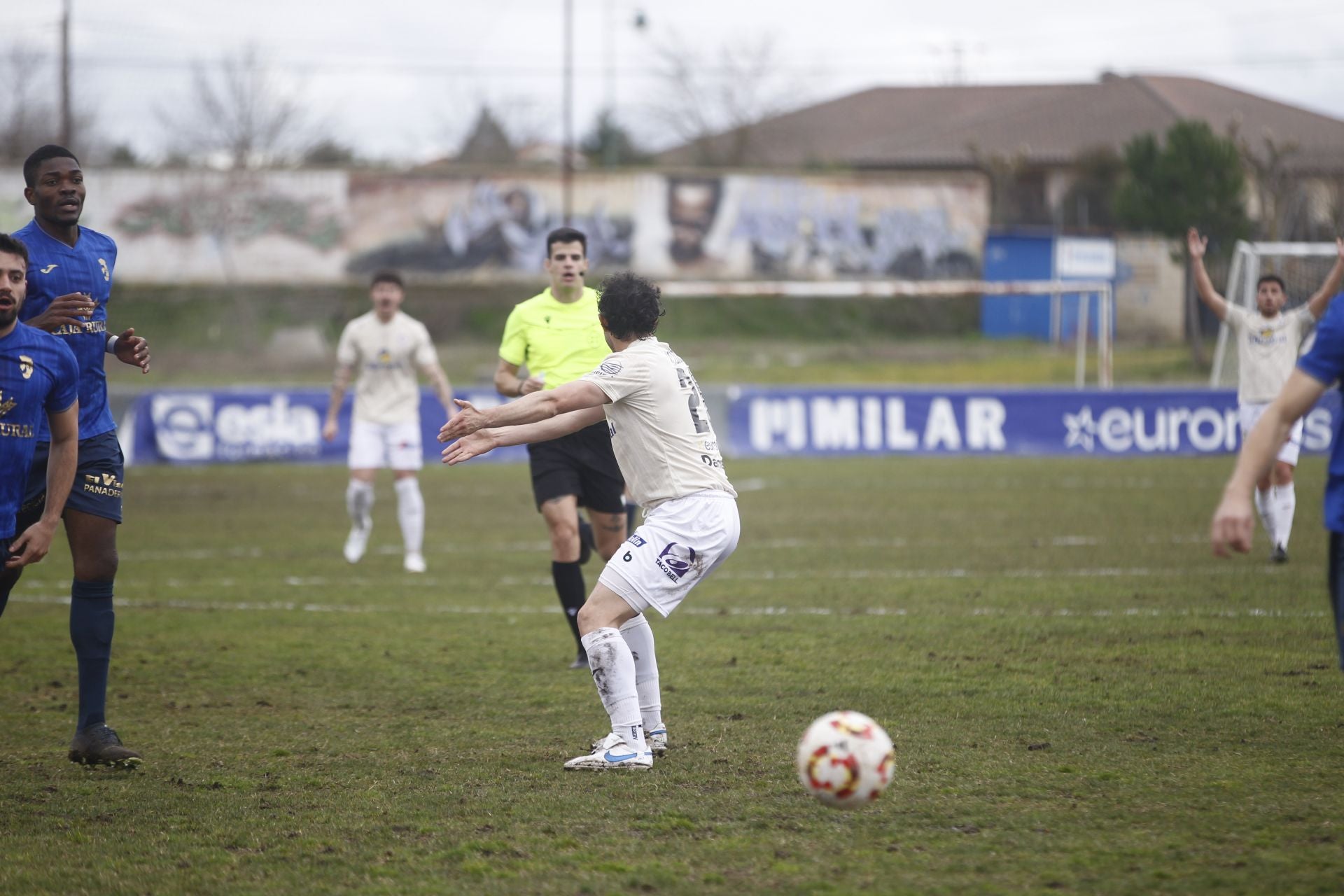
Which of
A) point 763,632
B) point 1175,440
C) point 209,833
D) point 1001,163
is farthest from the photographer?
point 1001,163

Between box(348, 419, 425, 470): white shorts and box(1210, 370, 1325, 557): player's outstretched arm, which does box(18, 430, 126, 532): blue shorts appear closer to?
box(1210, 370, 1325, 557): player's outstretched arm

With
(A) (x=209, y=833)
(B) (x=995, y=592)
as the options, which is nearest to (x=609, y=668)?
(A) (x=209, y=833)

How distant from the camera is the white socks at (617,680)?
18.5 feet

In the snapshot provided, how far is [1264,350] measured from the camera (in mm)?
12367

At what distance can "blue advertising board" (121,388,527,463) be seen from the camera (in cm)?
2039

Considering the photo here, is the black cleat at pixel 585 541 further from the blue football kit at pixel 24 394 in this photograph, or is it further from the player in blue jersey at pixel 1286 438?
the player in blue jersey at pixel 1286 438

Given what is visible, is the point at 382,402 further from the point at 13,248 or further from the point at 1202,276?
the point at 13,248

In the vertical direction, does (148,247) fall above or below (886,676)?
above

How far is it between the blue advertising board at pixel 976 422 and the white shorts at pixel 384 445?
360 inches

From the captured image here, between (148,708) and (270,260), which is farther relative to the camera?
(270,260)

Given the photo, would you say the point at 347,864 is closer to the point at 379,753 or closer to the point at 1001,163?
the point at 379,753

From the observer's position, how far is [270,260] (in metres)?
41.1

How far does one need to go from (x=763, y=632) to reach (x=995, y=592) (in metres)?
2.10

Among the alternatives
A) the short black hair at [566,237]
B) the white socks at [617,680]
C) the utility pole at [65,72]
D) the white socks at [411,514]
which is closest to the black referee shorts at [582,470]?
→ the short black hair at [566,237]
